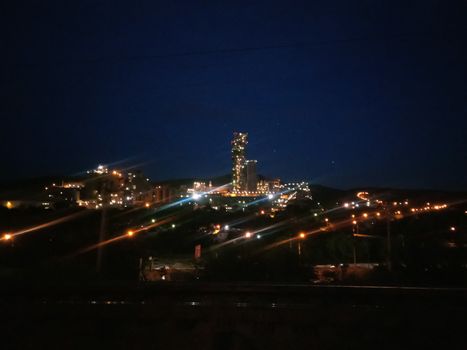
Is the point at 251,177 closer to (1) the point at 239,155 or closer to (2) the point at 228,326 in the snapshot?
(1) the point at 239,155

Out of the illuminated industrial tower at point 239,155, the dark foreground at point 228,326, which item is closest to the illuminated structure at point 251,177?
the illuminated industrial tower at point 239,155

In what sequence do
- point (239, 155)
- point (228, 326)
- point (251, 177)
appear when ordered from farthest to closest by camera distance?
point (239, 155) < point (251, 177) < point (228, 326)

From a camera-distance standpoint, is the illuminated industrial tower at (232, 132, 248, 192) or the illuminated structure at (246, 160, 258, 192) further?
the illuminated industrial tower at (232, 132, 248, 192)

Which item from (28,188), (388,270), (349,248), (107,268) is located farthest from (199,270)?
(28,188)

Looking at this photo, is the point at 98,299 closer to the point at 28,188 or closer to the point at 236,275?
the point at 236,275

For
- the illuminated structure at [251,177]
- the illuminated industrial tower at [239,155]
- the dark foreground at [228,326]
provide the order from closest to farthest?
the dark foreground at [228,326]
the illuminated structure at [251,177]
the illuminated industrial tower at [239,155]

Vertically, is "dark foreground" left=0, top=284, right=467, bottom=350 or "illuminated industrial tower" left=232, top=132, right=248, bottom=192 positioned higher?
"illuminated industrial tower" left=232, top=132, right=248, bottom=192

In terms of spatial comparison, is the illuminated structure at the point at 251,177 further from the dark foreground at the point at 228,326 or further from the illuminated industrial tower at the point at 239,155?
the dark foreground at the point at 228,326

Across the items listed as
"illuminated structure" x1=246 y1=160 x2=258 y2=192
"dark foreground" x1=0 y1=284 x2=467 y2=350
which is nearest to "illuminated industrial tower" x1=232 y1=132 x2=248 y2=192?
"illuminated structure" x1=246 y1=160 x2=258 y2=192

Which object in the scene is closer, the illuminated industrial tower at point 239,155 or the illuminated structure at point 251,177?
the illuminated structure at point 251,177

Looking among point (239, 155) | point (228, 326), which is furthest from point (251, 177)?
point (228, 326)

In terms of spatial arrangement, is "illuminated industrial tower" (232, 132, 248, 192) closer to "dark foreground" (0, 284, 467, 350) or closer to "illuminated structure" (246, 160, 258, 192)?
"illuminated structure" (246, 160, 258, 192)

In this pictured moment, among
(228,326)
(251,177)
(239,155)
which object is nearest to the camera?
(228,326)

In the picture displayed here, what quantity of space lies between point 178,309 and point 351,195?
87.5 metres
